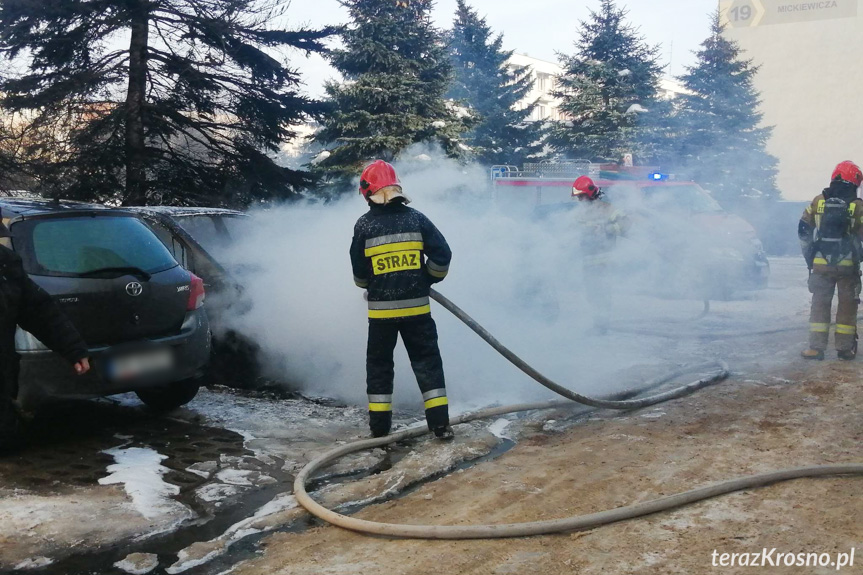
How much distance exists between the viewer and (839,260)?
7449 mm

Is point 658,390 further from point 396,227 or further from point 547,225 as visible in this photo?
point 547,225

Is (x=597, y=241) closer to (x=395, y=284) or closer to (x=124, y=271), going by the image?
(x=395, y=284)

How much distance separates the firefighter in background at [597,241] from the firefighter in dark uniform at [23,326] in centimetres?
642

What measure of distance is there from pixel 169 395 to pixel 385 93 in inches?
524

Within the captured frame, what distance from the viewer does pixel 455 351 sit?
7.07 metres

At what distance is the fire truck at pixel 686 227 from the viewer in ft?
37.8

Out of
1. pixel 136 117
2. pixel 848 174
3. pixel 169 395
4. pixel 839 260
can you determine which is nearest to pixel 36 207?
pixel 169 395

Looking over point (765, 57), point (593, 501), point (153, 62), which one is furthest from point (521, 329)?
point (765, 57)

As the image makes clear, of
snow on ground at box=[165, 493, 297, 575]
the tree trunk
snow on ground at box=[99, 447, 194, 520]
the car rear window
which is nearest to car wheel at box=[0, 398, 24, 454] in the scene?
snow on ground at box=[99, 447, 194, 520]

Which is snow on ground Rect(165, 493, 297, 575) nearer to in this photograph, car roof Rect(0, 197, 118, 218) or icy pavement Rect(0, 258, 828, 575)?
icy pavement Rect(0, 258, 828, 575)

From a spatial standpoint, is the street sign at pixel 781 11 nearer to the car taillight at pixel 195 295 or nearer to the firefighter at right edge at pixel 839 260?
the firefighter at right edge at pixel 839 260

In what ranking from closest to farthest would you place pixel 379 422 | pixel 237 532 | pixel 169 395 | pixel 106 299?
pixel 237 532 → pixel 106 299 → pixel 379 422 → pixel 169 395

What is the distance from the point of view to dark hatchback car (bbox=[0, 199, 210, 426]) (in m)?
4.83

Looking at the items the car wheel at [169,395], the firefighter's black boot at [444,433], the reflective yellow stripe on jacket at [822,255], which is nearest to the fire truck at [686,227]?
the reflective yellow stripe on jacket at [822,255]
